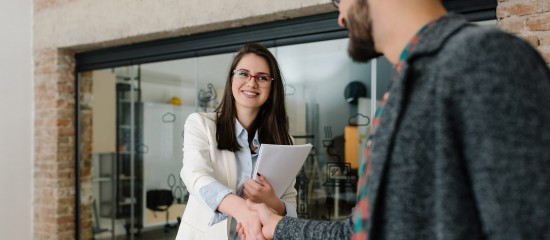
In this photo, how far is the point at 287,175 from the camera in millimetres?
1950

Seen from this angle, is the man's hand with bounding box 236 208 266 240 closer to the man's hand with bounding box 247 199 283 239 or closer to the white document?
the man's hand with bounding box 247 199 283 239

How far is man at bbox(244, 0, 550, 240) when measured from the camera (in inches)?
28.9

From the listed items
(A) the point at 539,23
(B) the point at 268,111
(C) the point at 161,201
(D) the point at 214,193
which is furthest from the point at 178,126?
(A) the point at 539,23

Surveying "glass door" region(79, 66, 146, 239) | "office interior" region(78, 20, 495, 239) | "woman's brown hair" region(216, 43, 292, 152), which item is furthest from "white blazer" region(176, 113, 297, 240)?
"glass door" region(79, 66, 146, 239)

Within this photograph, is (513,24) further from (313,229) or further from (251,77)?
(313,229)

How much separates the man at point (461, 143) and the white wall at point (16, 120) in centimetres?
416

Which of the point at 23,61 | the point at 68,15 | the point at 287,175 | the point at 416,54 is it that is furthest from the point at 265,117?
the point at 23,61

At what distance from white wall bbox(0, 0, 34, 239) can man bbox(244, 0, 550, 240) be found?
4.16m

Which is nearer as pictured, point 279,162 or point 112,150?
point 279,162

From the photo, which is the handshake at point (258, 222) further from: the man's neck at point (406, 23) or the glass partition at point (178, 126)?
the glass partition at point (178, 126)

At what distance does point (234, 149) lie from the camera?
6.60ft

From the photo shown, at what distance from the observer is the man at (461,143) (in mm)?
734

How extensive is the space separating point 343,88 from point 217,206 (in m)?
1.45

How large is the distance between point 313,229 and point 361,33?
61 centimetres
